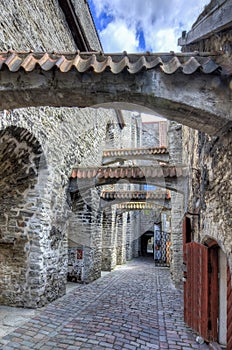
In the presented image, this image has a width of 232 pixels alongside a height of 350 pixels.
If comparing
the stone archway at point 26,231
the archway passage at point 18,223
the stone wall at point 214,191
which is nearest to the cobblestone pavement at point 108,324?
the stone archway at point 26,231

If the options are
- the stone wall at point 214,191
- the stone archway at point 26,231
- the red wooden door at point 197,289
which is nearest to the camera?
the stone wall at point 214,191

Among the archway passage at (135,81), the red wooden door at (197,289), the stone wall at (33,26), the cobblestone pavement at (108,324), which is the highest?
the stone wall at (33,26)

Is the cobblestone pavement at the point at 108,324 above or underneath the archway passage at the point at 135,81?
underneath

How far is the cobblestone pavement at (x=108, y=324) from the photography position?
4.00 m

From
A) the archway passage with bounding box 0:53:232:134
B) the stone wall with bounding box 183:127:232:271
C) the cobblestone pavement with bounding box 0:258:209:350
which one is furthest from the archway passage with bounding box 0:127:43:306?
the stone wall with bounding box 183:127:232:271

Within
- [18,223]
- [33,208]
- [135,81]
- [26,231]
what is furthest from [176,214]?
[135,81]

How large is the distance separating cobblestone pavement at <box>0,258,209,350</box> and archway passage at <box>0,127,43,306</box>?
744 millimetres

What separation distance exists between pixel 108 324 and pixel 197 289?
5.66ft

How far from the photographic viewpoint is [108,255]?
11.3 meters

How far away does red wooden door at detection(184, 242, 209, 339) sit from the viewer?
13.6 feet

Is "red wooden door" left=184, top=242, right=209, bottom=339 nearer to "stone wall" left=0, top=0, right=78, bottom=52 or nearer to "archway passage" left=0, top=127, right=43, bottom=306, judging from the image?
"archway passage" left=0, top=127, right=43, bottom=306

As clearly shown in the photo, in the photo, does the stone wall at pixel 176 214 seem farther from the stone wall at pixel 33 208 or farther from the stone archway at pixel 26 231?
the stone archway at pixel 26 231

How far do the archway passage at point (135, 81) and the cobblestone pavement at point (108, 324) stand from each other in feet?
11.2

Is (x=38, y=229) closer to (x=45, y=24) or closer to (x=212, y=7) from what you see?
(x=45, y=24)
